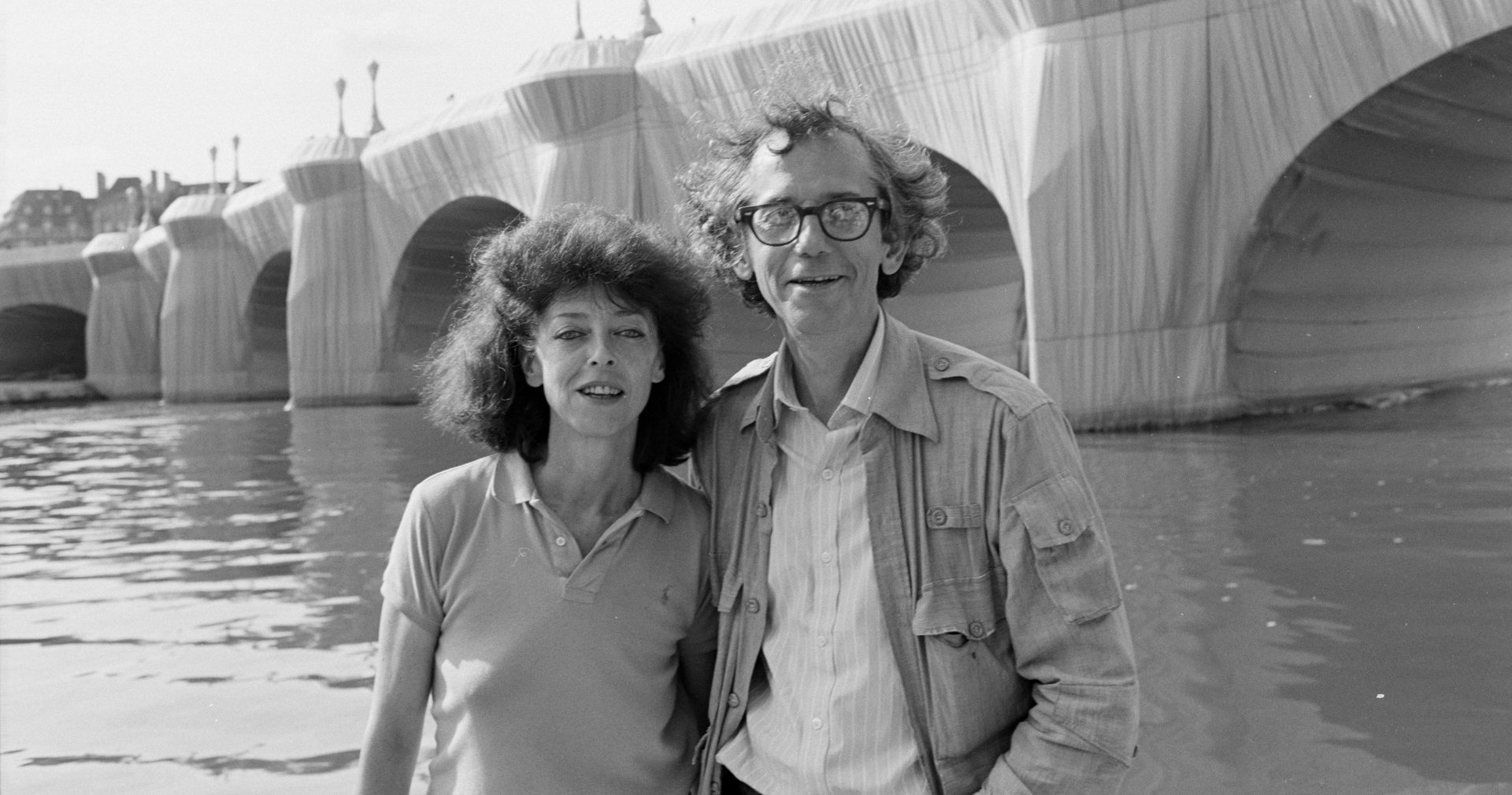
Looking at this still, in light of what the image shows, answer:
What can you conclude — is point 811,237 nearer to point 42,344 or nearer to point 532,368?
point 532,368

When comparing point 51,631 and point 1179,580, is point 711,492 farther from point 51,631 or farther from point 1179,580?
point 51,631

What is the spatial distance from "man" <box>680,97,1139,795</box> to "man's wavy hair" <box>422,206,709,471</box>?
17 cm

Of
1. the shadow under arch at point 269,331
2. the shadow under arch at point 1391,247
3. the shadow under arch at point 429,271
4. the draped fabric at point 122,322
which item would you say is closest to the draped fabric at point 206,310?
the shadow under arch at point 269,331

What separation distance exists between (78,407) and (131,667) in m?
28.0

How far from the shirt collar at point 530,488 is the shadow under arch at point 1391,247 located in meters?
9.42

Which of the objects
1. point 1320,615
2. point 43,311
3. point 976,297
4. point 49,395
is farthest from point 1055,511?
point 43,311

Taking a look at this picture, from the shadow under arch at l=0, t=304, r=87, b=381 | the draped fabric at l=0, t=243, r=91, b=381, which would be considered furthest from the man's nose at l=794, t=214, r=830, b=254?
the shadow under arch at l=0, t=304, r=87, b=381

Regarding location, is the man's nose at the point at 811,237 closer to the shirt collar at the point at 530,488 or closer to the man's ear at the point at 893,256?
the man's ear at the point at 893,256

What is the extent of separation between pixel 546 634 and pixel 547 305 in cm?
47

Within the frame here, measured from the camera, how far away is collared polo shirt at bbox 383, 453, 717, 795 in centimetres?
185

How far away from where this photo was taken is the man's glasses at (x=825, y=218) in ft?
5.86

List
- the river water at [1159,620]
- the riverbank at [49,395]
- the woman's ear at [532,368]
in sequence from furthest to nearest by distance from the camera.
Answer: the riverbank at [49,395] < the river water at [1159,620] < the woman's ear at [532,368]

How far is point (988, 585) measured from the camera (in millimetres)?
1680

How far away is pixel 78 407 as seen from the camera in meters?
29.8
